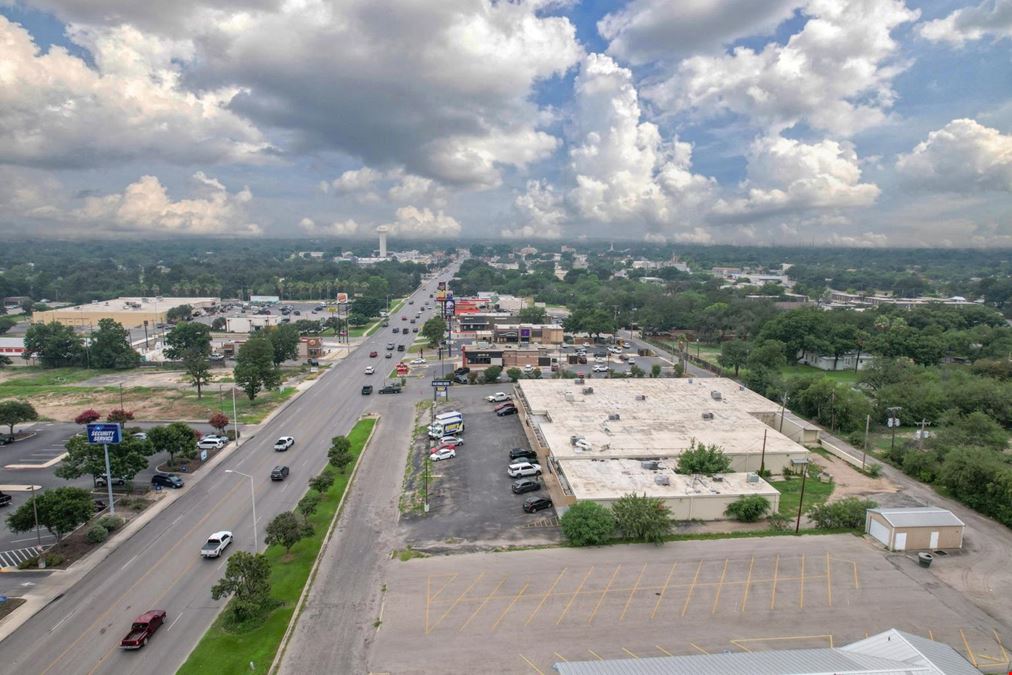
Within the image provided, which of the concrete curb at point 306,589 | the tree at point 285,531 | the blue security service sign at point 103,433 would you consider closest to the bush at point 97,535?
the blue security service sign at point 103,433

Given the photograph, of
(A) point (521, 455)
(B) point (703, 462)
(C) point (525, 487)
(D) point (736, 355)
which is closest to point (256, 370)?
(A) point (521, 455)

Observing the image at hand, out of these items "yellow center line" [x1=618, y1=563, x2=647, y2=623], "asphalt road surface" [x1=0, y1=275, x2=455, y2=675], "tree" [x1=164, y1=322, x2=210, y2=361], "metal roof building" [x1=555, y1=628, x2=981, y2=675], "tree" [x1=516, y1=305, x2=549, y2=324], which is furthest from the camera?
"tree" [x1=516, y1=305, x2=549, y2=324]

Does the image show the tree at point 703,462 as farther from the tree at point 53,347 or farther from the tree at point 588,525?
the tree at point 53,347

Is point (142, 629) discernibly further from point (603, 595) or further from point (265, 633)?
point (603, 595)

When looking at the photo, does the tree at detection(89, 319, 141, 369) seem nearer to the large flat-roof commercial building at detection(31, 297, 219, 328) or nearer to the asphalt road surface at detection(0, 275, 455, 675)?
the large flat-roof commercial building at detection(31, 297, 219, 328)

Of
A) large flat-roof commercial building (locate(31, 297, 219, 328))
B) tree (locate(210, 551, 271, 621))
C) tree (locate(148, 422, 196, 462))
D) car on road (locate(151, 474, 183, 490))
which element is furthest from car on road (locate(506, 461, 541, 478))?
large flat-roof commercial building (locate(31, 297, 219, 328))

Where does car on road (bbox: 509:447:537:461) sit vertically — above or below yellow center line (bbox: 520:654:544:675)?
above

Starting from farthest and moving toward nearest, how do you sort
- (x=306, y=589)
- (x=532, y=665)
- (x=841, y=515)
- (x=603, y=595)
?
(x=841, y=515)
(x=306, y=589)
(x=603, y=595)
(x=532, y=665)
